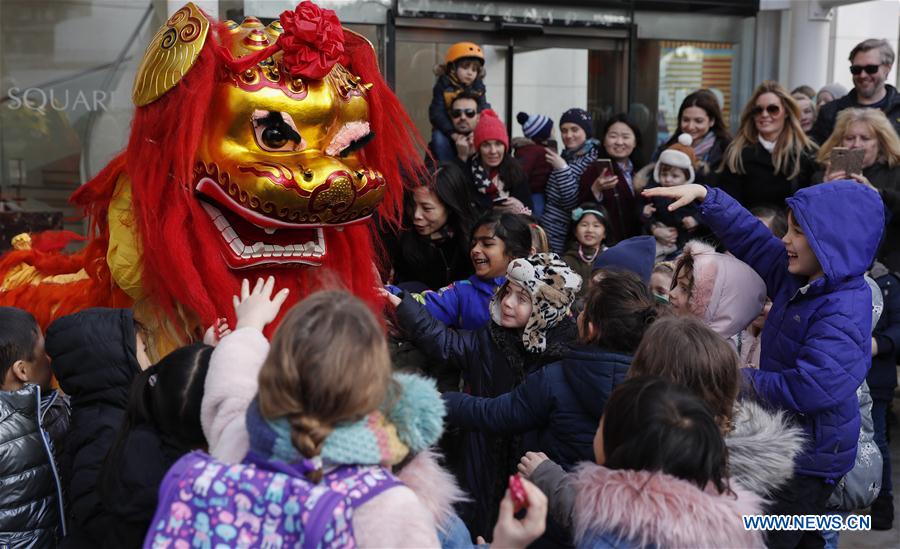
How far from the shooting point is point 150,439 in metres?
1.92

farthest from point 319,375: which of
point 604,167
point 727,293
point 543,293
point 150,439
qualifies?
point 604,167

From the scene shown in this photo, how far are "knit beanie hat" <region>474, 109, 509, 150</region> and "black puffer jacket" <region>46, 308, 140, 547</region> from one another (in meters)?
2.76

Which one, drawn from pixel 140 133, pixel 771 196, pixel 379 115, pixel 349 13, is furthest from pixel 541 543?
pixel 349 13

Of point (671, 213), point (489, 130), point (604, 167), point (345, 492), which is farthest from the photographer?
point (604, 167)

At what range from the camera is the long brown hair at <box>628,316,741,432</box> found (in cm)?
222

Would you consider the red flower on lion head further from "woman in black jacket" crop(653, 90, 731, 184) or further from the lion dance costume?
"woman in black jacket" crop(653, 90, 731, 184)

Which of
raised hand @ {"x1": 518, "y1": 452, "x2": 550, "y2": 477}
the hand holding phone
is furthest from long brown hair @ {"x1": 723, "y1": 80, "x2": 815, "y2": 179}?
raised hand @ {"x1": 518, "y1": 452, "x2": 550, "y2": 477}

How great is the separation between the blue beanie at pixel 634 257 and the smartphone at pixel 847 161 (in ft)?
3.21

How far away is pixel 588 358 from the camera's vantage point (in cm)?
251

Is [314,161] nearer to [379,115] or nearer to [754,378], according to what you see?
[379,115]

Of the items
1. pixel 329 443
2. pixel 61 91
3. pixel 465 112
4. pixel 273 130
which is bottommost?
pixel 329 443

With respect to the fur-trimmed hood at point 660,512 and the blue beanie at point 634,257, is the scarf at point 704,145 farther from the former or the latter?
the fur-trimmed hood at point 660,512

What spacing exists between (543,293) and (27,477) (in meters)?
1.57

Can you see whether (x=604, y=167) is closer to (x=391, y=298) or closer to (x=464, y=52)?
(x=464, y=52)
